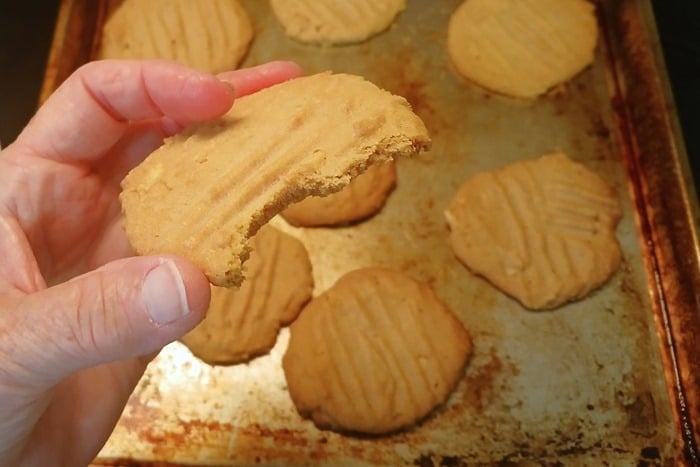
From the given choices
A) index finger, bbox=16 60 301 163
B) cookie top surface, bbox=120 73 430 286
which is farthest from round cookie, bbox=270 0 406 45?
cookie top surface, bbox=120 73 430 286

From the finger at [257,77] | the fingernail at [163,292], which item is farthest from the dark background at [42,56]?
the fingernail at [163,292]

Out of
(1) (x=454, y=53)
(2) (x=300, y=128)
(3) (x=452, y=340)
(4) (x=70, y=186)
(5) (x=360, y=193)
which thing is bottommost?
(3) (x=452, y=340)

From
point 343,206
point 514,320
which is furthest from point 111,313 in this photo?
point 514,320

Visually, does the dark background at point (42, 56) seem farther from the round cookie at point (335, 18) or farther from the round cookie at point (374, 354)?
the round cookie at point (374, 354)

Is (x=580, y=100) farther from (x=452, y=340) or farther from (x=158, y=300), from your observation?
(x=158, y=300)

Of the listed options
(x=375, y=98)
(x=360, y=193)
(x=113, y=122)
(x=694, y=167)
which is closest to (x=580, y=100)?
(x=694, y=167)
